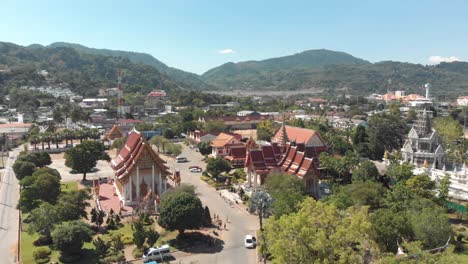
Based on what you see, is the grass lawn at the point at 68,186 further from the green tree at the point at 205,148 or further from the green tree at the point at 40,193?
the green tree at the point at 205,148

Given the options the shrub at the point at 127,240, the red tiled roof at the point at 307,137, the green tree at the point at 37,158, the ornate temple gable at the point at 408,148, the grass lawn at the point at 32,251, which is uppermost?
the red tiled roof at the point at 307,137

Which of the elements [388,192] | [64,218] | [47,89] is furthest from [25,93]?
[388,192]

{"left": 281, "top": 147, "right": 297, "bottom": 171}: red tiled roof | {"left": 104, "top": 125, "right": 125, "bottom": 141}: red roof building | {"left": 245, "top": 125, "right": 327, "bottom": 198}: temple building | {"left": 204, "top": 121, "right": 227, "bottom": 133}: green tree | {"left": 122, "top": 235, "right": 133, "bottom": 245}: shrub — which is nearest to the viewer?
{"left": 122, "top": 235, "right": 133, "bottom": 245}: shrub

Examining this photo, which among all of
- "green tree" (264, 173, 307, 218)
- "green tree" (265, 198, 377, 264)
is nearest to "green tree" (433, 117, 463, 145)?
"green tree" (264, 173, 307, 218)

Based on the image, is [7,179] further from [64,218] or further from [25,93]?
[25,93]

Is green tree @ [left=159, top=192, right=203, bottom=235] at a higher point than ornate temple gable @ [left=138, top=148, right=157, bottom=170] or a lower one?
lower

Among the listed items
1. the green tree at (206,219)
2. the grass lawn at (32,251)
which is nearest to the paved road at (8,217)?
the grass lawn at (32,251)

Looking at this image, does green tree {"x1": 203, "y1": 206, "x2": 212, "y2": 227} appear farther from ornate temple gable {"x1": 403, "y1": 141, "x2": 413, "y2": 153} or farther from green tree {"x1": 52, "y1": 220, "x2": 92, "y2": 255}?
ornate temple gable {"x1": 403, "y1": 141, "x2": 413, "y2": 153}
